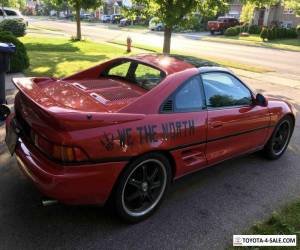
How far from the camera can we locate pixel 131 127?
3199mm

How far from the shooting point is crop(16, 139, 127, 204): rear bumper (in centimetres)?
293

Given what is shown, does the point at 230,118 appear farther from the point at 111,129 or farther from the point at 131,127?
the point at 111,129

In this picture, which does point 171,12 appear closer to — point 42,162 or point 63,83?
point 63,83

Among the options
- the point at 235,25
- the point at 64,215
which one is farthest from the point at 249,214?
the point at 235,25

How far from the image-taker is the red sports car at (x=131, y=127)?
2.98 meters

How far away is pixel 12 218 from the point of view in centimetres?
340

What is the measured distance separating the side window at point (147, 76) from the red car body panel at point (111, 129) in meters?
0.07

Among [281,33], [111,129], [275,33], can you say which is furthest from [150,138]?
[281,33]

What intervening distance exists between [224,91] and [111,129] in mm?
1730

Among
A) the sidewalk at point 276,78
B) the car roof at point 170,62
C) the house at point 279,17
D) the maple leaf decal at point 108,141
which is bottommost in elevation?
the sidewalk at point 276,78

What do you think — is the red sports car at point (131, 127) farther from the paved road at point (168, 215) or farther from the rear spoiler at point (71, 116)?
the paved road at point (168, 215)

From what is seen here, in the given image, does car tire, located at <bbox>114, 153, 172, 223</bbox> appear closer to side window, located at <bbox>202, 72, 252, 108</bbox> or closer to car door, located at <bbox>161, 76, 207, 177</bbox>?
car door, located at <bbox>161, 76, 207, 177</bbox>

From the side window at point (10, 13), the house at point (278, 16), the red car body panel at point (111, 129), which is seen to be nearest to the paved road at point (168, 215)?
the red car body panel at point (111, 129)

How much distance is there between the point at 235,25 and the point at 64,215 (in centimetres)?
4340
